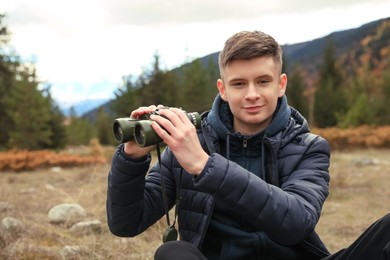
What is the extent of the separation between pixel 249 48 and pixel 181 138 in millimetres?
501

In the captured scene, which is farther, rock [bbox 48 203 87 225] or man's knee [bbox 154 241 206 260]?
rock [bbox 48 203 87 225]

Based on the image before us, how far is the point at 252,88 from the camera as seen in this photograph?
71.0 inches

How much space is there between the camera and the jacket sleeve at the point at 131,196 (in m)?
1.81

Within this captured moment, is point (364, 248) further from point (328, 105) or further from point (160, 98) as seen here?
point (328, 105)

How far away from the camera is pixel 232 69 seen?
1819mm

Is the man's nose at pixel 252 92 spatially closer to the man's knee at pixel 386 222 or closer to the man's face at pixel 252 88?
the man's face at pixel 252 88

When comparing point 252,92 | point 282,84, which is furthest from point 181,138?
point 282,84

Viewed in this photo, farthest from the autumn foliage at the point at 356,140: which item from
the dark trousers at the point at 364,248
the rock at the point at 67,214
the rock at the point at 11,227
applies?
the dark trousers at the point at 364,248

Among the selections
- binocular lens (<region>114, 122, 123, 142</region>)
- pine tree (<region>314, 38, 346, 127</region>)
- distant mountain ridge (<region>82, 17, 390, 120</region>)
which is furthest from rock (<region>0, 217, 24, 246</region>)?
distant mountain ridge (<region>82, 17, 390, 120</region>)

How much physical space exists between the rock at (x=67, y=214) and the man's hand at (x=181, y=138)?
352cm

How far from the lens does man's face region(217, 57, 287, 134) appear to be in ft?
5.89

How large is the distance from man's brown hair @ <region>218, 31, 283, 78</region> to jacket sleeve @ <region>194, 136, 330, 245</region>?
1.50 ft

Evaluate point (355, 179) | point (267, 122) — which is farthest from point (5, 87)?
point (267, 122)

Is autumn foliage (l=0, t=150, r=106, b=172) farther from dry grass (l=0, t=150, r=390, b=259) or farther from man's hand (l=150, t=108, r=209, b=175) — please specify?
man's hand (l=150, t=108, r=209, b=175)
